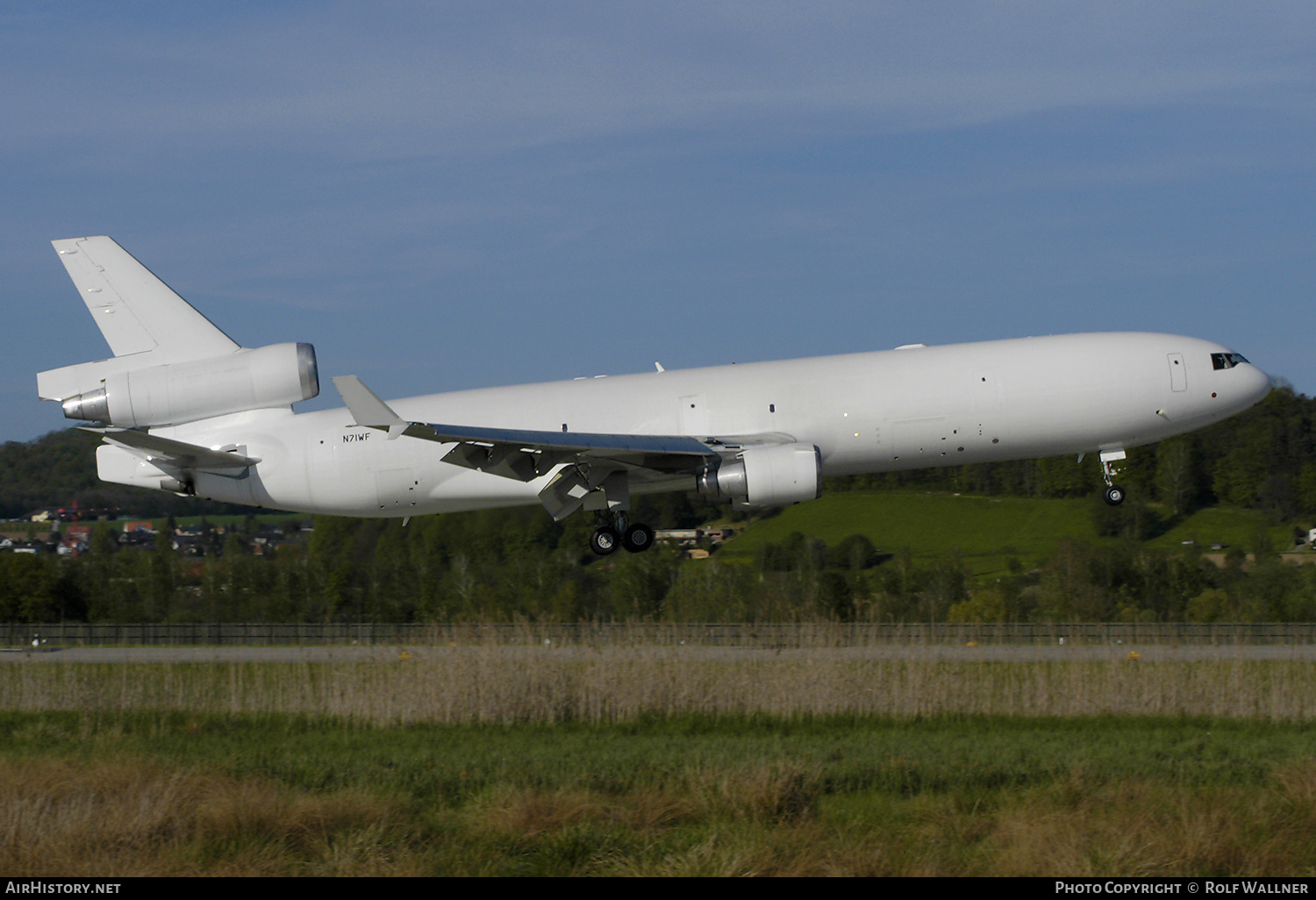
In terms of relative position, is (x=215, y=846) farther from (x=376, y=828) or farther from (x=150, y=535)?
(x=150, y=535)

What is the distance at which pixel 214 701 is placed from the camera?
104ft

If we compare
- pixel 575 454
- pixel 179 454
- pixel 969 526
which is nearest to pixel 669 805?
pixel 575 454

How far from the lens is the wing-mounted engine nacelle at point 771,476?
98.2ft

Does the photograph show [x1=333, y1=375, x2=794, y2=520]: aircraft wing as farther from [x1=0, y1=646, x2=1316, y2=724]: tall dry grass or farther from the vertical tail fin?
the vertical tail fin

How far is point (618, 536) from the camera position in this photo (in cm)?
3300

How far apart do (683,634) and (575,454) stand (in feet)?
33.2

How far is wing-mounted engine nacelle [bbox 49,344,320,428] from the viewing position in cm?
3284

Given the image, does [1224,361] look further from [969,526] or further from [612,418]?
[969,526]

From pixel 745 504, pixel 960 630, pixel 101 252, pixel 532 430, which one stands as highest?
pixel 101 252

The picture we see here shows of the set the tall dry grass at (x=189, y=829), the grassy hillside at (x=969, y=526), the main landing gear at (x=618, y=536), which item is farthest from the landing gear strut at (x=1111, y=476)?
the grassy hillside at (x=969, y=526)

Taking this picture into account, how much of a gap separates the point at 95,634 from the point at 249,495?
34.9 m

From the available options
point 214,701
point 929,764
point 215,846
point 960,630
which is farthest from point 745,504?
point 960,630

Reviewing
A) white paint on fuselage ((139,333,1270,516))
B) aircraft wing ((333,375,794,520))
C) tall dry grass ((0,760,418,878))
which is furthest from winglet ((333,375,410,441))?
tall dry grass ((0,760,418,878))

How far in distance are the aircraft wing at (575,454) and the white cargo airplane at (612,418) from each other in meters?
0.07
